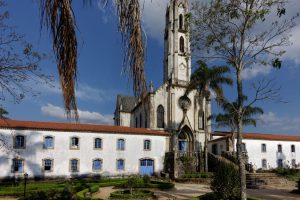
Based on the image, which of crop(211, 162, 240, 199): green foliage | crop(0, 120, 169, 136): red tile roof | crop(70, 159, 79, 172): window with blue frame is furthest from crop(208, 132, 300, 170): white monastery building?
crop(211, 162, 240, 199): green foliage

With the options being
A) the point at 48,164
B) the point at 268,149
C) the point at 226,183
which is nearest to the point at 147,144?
the point at 48,164

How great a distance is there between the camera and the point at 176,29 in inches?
2110

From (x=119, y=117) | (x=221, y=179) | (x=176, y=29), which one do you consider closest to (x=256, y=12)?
(x=221, y=179)

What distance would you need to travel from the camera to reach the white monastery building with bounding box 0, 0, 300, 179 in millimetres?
35406

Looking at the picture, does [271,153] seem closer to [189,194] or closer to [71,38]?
[189,194]

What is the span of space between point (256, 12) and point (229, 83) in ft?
79.6

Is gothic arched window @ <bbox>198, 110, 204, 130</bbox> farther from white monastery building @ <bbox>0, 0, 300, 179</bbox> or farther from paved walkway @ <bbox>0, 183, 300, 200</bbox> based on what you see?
paved walkway @ <bbox>0, 183, 300, 200</bbox>

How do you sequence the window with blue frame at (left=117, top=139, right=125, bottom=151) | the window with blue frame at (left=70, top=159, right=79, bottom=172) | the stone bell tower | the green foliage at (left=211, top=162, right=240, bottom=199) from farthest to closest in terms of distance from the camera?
the stone bell tower, the window with blue frame at (left=117, top=139, right=125, bottom=151), the window with blue frame at (left=70, top=159, right=79, bottom=172), the green foliage at (left=211, top=162, right=240, bottom=199)

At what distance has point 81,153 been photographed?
124 ft

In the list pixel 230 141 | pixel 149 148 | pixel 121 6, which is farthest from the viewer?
pixel 230 141

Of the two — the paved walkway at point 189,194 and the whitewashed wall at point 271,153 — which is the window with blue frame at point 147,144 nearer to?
the paved walkway at point 189,194

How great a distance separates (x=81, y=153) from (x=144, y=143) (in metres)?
8.31

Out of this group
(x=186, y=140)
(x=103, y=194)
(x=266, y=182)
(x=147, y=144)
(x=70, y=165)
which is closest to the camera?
(x=103, y=194)

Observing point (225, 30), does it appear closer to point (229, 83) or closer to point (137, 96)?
point (137, 96)
